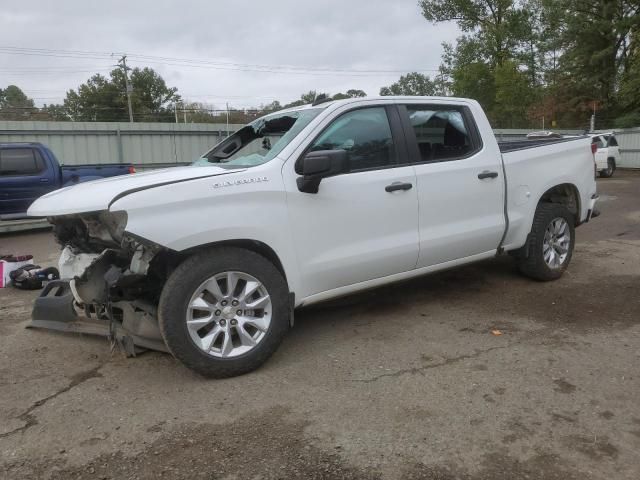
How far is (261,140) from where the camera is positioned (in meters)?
4.53

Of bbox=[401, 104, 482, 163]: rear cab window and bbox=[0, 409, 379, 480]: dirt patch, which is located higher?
bbox=[401, 104, 482, 163]: rear cab window

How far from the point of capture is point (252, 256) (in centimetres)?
362

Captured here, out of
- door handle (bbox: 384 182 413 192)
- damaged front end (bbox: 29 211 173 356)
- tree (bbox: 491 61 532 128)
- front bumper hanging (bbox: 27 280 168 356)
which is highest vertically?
tree (bbox: 491 61 532 128)

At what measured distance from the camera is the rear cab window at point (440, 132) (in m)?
4.48

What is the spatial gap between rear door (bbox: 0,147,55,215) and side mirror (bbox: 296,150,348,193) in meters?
8.61

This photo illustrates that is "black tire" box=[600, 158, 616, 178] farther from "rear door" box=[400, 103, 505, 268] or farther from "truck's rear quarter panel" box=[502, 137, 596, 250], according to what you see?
"rear door" box=[400, 103, 505, 268]

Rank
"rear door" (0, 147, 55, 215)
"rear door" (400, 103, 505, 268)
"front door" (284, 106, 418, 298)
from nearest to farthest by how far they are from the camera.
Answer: "front door" (284, 106, 418, 298) < "rear door" (400, 103, 505, 268) < "rear door" (0, 147, 55, 215)

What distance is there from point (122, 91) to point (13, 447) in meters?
60.7

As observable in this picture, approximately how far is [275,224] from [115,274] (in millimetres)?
1099

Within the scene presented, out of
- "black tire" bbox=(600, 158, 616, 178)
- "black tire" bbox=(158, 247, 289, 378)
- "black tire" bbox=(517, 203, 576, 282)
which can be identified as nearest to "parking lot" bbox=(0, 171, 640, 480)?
"black tire" bbox=(158, 247, 289, 378)

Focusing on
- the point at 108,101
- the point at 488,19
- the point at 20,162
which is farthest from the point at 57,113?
the point at 20,162

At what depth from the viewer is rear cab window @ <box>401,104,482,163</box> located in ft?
14.7

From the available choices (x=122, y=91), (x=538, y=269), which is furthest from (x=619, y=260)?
(x=122, y=91)

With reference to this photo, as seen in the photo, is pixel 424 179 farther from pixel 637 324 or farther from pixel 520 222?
pixel 637 324
